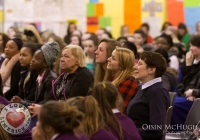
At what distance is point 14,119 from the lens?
3.37m

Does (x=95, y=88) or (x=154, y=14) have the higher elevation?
(x=154, y=14)

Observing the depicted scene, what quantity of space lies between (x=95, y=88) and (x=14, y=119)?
614 mm

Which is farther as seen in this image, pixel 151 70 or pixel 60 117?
pixel 151 70

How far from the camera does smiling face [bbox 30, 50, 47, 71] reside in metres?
5.66

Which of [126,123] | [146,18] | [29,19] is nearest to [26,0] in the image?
[29,19]

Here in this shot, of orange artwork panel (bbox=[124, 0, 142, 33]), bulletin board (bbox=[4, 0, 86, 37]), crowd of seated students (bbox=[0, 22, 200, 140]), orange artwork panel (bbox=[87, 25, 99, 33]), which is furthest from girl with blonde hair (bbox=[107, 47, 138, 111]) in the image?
orange artwork panel (bbox=[87, 25, 99, 33])

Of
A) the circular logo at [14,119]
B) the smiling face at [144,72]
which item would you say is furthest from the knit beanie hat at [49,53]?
the circular logo at [14,119]

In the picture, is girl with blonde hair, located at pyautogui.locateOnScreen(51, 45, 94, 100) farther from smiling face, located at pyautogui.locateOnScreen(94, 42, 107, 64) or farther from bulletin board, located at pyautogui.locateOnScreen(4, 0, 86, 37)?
bulletin board, located at pyautogui.locateOnScreen(4, 0, 86, 37)

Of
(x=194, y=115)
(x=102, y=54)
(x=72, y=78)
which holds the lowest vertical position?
(x=194, y=115)

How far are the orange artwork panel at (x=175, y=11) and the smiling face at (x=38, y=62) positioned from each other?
7.42 m

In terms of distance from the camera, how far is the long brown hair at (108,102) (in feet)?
11.3

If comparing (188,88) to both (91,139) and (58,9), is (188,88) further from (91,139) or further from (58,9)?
(58,9)

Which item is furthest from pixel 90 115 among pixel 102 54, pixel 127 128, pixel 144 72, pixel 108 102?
pixel 102 54

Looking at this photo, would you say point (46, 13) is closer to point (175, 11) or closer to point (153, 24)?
point (153, 24)
